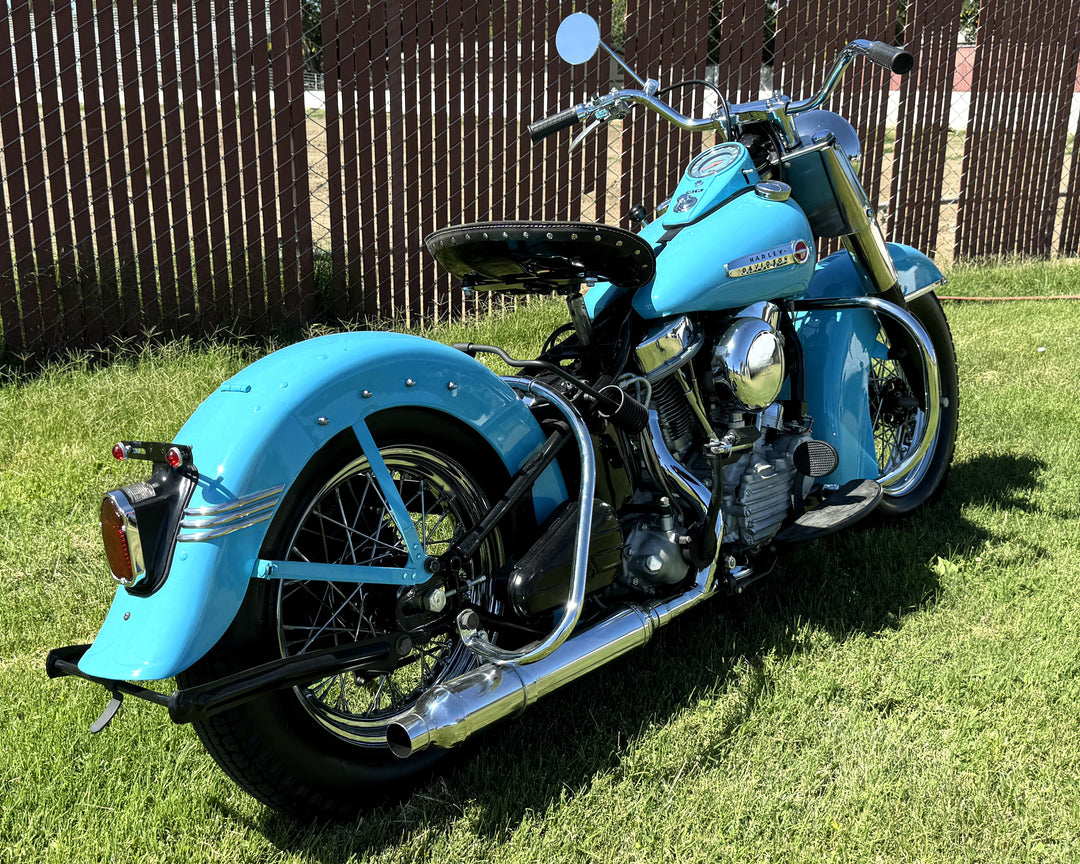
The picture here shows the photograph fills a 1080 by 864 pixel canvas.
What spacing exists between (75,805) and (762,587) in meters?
2.00

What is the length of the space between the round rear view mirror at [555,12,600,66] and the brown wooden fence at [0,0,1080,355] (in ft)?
9.28

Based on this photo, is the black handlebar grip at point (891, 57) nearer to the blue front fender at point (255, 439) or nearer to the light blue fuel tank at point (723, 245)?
the light blue fuel tank at point (723, 245)

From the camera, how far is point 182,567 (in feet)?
5.72

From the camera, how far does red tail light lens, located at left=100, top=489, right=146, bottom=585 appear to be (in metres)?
1.74

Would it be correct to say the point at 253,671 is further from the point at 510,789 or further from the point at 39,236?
the point at 39,236

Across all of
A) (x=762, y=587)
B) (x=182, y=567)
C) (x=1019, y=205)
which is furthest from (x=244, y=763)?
(x=1019, y=205)

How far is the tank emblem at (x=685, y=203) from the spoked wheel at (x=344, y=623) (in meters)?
1.02

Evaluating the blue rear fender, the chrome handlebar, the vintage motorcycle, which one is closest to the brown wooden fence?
the chrome handlebar

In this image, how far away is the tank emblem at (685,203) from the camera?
9.08 ft

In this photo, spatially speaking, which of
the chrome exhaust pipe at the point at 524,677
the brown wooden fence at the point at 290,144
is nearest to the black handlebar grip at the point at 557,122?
the chrome exhaust pipe at the point at 524,677

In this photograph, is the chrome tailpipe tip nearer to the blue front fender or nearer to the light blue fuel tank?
the blue front fender

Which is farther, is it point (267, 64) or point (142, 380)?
point (267, 64)

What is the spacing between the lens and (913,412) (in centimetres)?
351

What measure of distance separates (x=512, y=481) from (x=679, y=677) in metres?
0.77
